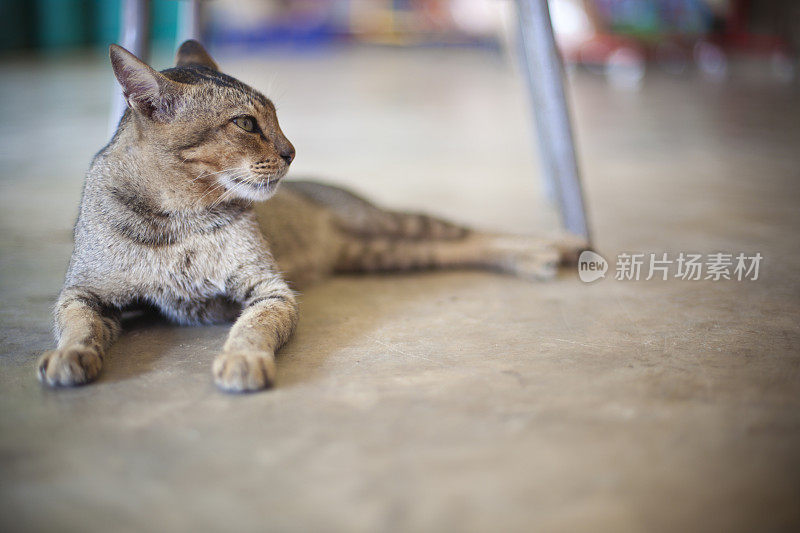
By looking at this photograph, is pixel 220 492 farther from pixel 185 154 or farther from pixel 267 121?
pixel 267 121

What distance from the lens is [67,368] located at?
4.79 ft

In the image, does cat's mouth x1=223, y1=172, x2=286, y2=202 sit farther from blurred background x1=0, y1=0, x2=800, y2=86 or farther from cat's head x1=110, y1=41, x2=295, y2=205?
blurred background x1=0, y1=0, x2=800, y2=86

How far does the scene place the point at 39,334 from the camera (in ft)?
5.94

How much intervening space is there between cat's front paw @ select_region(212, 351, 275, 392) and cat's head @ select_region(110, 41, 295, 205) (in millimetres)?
539

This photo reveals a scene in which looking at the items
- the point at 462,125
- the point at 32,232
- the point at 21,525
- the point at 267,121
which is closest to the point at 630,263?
the point at 267,121

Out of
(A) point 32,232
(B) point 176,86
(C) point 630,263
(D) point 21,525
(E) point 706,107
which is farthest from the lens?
Answer: (E) point 706,107

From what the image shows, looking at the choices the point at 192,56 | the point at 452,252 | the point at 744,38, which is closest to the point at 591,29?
the point at 744,38

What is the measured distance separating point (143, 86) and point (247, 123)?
0.28 metres

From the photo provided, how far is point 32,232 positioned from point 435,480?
2.36m

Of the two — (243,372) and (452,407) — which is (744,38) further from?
(243,372)

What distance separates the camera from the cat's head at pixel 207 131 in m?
1.71

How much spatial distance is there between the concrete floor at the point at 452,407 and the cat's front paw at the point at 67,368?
4 cm

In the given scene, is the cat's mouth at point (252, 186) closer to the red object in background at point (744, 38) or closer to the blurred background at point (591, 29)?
the blurred background at point (591, 29)

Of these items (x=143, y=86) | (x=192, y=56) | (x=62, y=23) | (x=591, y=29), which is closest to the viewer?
(x=143, y=86)
